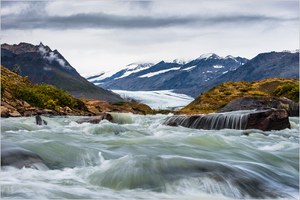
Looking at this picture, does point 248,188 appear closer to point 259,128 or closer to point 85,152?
point 85,152

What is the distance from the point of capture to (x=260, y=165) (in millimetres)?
18750

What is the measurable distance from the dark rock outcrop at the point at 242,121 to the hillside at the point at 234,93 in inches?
1676

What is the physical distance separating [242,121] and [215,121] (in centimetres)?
295

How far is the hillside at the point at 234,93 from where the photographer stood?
89275mm

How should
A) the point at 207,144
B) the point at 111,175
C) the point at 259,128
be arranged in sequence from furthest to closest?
the point at 259,128 < the point at 207,144 < the point at 111,175

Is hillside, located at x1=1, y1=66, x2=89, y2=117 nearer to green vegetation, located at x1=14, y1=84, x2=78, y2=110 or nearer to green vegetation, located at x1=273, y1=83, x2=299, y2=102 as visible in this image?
green vegetation, located at x1=14, y1=84, x2=78, y2=110

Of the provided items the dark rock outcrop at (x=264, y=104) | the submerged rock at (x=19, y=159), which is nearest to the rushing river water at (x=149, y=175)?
the submerged rock at (x=19, y=159)

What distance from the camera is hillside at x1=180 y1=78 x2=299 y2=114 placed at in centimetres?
8928

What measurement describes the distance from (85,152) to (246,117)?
20.7 metres

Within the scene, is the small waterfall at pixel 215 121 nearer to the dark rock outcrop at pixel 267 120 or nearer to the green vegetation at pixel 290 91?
the dark rock outcrop at pixel 267 120

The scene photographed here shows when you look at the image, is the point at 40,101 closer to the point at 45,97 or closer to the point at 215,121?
the point at 45,97

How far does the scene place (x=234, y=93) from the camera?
102m

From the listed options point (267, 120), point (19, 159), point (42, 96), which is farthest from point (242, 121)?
point (42, 96)

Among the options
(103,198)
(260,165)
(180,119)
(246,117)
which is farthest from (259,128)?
(103,198)
